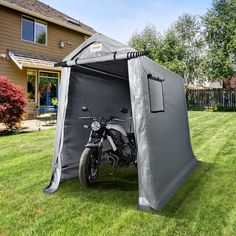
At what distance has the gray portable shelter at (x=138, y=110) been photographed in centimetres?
336

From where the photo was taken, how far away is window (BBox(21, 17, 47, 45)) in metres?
13.3

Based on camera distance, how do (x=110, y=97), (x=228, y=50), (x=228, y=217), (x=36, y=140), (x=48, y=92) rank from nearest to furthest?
1. (x=228, y=217)
2. (x=110, y=97)
3. (x=36, y=140)
4. (x=48, y=92)
5. (x=228, y=50)

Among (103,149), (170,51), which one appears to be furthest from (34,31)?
(170,51)

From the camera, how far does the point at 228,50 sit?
19.2 m

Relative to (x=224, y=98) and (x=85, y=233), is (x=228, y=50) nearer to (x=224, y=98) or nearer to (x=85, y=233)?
(x=224, y=98)

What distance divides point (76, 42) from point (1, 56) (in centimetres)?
555

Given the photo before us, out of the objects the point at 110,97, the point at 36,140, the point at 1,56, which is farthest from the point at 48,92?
the point at 110,97

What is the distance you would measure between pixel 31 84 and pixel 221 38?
13865mm

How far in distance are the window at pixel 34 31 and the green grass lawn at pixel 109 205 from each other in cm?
955

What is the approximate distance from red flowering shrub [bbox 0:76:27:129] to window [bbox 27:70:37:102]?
3.99 m

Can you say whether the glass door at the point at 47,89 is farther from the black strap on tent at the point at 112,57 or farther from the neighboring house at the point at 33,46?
the black strap on tent at the point at 112,57

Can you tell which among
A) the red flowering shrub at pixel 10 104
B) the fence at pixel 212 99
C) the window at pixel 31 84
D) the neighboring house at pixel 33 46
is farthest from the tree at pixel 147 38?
the red flowering shrub at pixel 10 104

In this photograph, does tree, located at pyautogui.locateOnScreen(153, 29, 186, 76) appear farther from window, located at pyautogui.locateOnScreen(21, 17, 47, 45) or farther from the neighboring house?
window, located at pyautogui.locateOnScreen(21, 17, 47, 45)

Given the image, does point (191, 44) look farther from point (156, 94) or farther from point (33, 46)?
point (156, 94)
